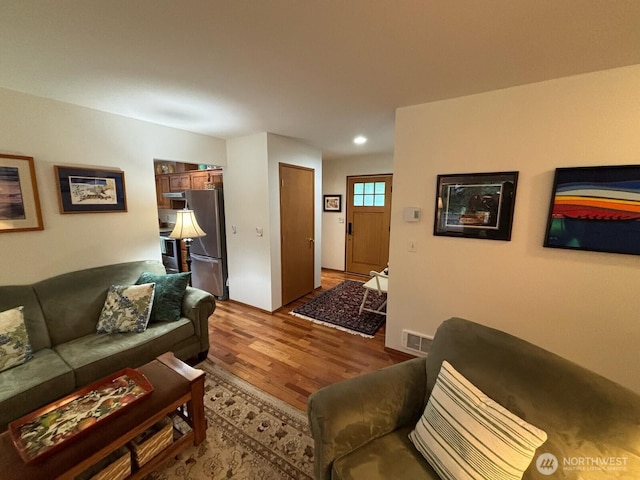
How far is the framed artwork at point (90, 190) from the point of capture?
218cm

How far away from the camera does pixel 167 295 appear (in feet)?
7.65

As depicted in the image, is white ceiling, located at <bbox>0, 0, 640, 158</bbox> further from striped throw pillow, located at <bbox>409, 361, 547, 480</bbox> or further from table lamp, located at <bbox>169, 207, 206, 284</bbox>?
striped throw pillow, located at <bbox>409, 361, 547, 480</bbox>

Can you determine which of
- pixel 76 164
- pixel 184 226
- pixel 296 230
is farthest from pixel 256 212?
pixel 76 164

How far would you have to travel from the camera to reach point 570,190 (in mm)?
1707

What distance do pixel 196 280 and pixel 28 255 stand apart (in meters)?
2.12

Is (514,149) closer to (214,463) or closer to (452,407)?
(452,407)

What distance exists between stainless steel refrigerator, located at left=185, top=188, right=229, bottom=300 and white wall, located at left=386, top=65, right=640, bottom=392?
2.52m

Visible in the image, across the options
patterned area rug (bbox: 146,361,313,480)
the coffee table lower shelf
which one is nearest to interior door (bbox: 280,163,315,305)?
patterned area rug (bbox: 146,361,313,480)

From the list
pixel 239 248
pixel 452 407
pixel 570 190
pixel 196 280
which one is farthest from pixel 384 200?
pixel 452 407

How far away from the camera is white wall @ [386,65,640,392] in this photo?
5.35 ft

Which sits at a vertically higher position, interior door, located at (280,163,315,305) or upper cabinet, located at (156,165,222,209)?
upper cabinet, located at (156,165,222,209)

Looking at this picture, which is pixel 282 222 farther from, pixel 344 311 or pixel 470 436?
pixel 470 436

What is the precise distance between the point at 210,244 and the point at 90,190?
1605 mm

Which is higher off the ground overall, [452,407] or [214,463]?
[452,407]
